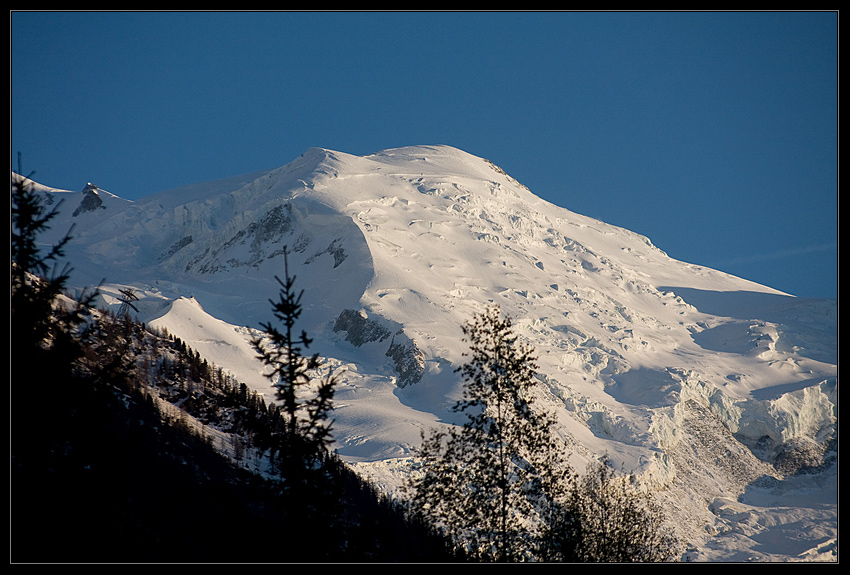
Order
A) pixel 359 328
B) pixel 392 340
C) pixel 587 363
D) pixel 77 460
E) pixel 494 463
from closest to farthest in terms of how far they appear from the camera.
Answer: pixel 77 460 → pixel 494 463 → pixel 392 340 → pixel 587 363 → pixel 359 328

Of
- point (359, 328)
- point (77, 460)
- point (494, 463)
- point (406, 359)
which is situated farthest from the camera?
point (359, 328)

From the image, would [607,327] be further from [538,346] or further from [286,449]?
[286,449]

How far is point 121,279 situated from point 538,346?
10930cm

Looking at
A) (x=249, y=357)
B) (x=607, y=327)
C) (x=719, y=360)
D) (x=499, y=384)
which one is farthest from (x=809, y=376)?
(x=499, y=384)

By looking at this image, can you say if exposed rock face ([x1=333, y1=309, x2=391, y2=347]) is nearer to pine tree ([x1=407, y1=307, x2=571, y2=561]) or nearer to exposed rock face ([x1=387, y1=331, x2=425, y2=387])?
exposed rock face ([x1=387, y1=331, x2=425, y2=387])

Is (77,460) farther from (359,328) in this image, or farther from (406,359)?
(359,328)

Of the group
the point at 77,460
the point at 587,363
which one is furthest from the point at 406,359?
the point at 77,460

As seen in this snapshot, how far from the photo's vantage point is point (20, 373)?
693 inches

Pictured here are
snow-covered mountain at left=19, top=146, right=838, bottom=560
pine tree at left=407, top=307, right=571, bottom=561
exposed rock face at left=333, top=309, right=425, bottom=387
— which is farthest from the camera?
exposed rock face at left=333, top=309, right=425, bottom=387

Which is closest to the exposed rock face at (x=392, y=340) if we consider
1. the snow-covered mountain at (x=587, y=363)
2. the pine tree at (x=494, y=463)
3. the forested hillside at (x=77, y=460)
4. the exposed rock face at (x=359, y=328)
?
the exposed rock face at (x=359, y=328)

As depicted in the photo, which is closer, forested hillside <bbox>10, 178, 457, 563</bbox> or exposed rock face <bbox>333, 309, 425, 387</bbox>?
forested hillside <bbox>10, 178, 457, 563</bbox>

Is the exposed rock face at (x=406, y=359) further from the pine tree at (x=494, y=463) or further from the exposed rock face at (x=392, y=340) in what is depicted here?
the pine tree at (x=494, y=463)

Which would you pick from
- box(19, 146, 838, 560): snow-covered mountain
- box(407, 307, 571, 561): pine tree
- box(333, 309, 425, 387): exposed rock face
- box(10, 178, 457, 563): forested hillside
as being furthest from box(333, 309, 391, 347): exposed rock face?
box(10, 178, 457, 563): forested hillside

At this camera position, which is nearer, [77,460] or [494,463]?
[77,460]
